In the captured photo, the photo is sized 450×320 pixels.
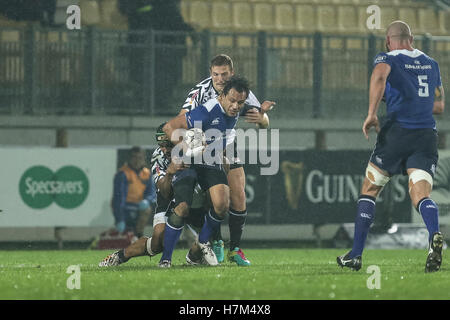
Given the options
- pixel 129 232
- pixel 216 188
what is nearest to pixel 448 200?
pixel 129 232

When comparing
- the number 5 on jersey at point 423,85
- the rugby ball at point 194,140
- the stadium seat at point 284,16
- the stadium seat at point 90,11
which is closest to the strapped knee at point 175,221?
the rugby ball at point 194,140

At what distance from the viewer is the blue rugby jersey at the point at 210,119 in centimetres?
875

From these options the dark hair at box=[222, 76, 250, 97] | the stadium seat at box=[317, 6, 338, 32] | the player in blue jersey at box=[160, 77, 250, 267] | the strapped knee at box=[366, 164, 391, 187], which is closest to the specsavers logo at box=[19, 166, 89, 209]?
the player in blue jersey at box=[160, 77, 250, 267]

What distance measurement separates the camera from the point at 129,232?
606 inches

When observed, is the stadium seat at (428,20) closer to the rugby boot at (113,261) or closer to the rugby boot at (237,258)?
the rugby boot at (237,258)

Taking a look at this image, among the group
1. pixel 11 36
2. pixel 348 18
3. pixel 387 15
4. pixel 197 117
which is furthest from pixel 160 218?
pixel 387 15

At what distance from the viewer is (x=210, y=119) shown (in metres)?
8.79

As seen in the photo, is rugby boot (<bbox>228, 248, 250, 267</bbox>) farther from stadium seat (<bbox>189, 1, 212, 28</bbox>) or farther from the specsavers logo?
stadium seat (<bbox>189, 1, 212, 28</bbox>)

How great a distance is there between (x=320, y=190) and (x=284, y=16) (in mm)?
6962
